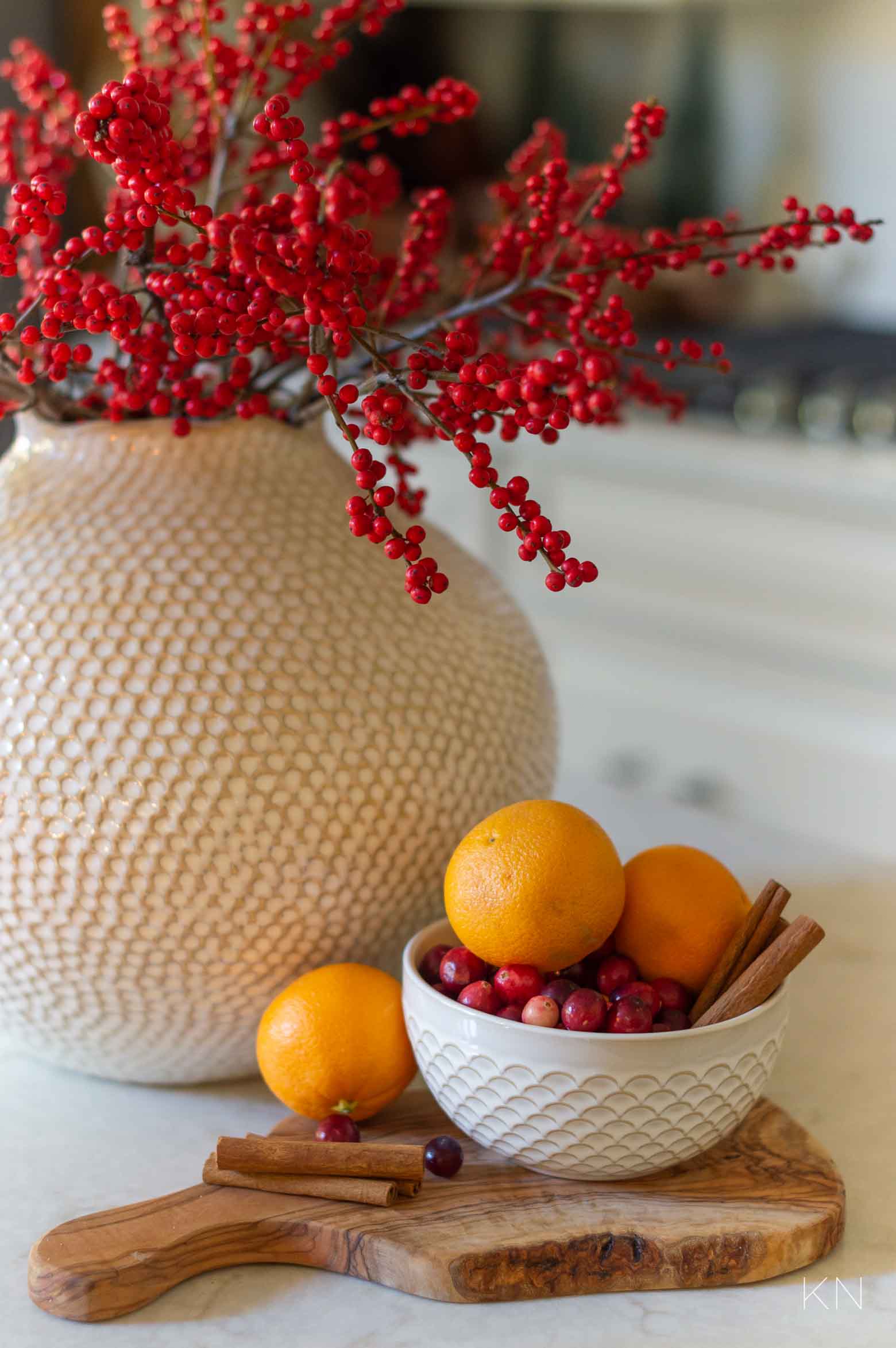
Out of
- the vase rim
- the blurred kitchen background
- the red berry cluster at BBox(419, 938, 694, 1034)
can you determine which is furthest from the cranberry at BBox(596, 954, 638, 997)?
the blurred kitchen background

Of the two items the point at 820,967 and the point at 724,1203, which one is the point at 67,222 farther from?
the point at 724,1203

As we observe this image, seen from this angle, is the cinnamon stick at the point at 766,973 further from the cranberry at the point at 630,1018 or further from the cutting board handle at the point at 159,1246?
the cutting board handle at the point at 159,1246

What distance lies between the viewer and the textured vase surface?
588mm

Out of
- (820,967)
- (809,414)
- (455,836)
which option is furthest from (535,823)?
(809,414)

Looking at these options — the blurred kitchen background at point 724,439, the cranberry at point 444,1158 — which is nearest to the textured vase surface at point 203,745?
the cranberry at point 444,1158

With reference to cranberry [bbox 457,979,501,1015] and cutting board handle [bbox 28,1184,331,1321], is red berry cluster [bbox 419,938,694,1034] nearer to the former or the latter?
cranberry [bbox 457,979,501,1015]

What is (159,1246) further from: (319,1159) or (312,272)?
(312,272)

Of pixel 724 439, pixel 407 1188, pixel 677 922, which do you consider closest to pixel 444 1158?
pixel 407 1188

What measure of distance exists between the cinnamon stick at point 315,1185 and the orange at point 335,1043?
43mm

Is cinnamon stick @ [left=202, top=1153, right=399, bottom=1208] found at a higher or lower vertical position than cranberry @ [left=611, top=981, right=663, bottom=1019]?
lower

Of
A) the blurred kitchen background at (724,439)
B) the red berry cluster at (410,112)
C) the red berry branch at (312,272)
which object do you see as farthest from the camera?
the blurred kitchen background at (724,439)

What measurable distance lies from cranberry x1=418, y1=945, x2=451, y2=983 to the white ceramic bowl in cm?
2

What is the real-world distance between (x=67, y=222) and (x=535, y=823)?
2169mm

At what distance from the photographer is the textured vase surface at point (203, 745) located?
0.59m
